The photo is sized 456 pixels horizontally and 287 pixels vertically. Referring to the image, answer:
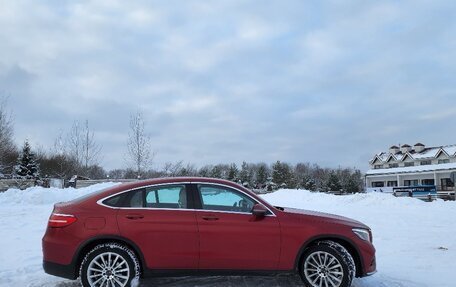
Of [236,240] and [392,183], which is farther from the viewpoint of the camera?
[392,183]

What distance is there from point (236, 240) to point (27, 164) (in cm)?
4853

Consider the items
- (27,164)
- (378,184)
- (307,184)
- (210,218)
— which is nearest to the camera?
(210,218)

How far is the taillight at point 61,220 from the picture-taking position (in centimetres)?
611

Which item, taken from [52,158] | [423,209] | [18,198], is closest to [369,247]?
[423,209]

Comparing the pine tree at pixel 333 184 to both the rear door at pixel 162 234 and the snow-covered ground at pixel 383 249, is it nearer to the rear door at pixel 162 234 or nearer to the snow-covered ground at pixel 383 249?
the snow-covered ground at pixel 383 249

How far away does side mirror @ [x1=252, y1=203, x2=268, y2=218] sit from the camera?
6285mm

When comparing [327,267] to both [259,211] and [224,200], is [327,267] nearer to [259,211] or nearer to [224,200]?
[259,211]

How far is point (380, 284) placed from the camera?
22.8 feet

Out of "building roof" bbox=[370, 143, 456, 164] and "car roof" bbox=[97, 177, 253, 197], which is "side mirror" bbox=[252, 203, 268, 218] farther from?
"building roof" bbox=[370, 143, 456, 164]

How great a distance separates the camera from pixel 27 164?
4934cm

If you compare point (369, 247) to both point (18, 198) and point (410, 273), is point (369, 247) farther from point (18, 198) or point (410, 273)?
point (18, 198)

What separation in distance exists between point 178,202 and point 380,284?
11.1 ft

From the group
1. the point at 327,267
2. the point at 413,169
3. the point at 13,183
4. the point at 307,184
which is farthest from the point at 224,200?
the point at 307,184

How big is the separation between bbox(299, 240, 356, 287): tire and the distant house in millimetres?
53010
